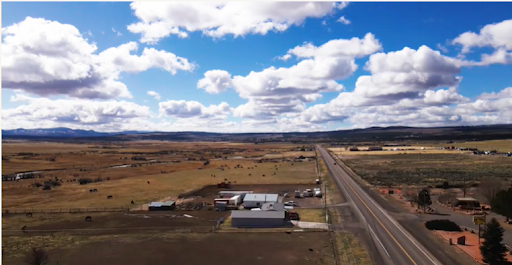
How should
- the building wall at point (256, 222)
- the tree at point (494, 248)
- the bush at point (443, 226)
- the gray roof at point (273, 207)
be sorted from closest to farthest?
the tree at point (494, 248) → the bush at point (443, 226) → the building wall at point (256, 222) → the gray roof at point (273, 207)

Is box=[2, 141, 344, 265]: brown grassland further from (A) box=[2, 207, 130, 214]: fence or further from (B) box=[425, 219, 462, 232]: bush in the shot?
(B) box=[425, 219, 462, 232]: bush

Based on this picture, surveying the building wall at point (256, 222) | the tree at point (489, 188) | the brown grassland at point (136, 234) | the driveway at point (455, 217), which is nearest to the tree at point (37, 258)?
the brown grassland at point (136, 234)

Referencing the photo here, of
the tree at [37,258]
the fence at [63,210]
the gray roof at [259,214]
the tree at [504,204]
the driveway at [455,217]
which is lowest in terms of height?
the fence at [63,210]

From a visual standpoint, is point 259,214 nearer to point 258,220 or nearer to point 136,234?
point 258,220

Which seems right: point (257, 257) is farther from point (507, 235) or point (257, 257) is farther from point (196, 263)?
point (507, 235)

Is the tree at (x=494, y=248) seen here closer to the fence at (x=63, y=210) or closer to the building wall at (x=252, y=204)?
the building wall at (x=252, y=204)

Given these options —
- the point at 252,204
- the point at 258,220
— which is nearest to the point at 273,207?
the point at 258,220

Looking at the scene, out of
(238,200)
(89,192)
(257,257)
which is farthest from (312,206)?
(89,192)
